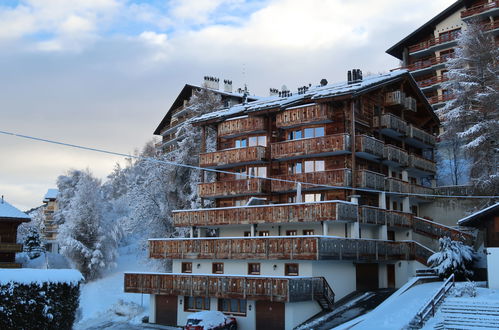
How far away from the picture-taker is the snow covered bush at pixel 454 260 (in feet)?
115

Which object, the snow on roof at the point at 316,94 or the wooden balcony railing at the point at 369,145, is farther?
the snow on roof at the point at 316,94

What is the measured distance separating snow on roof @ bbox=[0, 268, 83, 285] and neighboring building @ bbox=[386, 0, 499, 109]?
54337 mm

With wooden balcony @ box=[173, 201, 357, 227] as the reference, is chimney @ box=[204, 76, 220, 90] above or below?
above

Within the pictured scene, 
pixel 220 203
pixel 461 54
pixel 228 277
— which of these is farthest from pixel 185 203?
pixel 461 54

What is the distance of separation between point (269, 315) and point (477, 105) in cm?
2550

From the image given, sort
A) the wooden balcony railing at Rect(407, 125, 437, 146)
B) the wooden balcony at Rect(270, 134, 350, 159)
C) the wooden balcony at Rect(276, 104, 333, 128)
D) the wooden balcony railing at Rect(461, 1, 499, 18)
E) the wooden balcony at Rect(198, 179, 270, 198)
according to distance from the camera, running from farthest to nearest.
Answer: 1. the wooden balcony railing at Rect(461, 1, 499, 18)
2. the wooden balcony railing at Rect(407, 125, 437, 146)
3. the wooden balcony at Rect(198, 179, 270, 198)
4. the wooden balcony at Rect(276, 104, 333, 128)
5. the wooden balcony at Rect(270, 134, 350, 159)

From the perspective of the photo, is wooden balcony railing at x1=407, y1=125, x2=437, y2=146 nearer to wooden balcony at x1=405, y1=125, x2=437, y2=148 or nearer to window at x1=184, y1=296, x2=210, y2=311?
wooden balcony at x1=405, y1=125, x2=437, y2=148

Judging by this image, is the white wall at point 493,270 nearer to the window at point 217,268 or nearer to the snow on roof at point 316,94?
the snow on roof at point 316,94

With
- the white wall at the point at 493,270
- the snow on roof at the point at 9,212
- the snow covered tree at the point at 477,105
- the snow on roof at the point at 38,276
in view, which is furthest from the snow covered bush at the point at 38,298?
the snow on roof at the point at 9,212

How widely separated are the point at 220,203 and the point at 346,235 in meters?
13.2

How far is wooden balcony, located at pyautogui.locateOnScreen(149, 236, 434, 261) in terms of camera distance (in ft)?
113

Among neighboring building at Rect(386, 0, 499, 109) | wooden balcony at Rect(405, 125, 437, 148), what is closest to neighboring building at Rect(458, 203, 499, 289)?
wooden balcony at Rect(405, 125, 437, 148)

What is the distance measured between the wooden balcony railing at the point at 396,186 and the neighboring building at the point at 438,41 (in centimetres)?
2311

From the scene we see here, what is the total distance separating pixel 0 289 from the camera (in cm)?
1711
